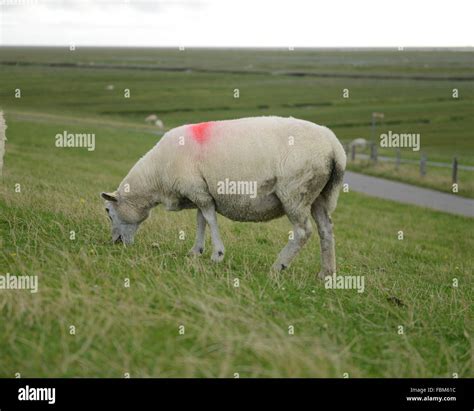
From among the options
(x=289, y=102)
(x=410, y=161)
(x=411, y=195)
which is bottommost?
(x=411, y=195)

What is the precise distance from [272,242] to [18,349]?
783 centimetres

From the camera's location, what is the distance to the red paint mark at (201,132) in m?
8.81

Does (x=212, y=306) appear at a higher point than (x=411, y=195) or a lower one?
lower

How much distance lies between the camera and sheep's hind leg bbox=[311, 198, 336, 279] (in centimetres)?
917

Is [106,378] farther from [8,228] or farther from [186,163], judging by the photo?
[8,228]

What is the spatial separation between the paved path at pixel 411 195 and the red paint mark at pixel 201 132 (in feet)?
55.3

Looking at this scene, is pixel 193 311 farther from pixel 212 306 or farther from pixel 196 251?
pixel 196 251

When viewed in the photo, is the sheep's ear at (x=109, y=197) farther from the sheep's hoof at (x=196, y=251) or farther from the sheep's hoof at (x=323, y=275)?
the sheep's hoof at (x=323, y=275)

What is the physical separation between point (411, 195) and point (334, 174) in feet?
65.0

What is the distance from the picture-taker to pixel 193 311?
21.1 feet

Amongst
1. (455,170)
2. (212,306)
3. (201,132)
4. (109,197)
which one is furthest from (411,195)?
(212,306)

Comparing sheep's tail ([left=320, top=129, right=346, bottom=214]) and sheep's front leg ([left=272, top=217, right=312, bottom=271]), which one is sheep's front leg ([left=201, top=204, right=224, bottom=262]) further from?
sheep's tail ([left=320, top=129, right=346, bottom=214])

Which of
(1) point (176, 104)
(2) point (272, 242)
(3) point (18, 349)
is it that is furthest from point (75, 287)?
(1) point (176, 104)

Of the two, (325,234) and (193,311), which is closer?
(193,311)
